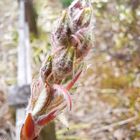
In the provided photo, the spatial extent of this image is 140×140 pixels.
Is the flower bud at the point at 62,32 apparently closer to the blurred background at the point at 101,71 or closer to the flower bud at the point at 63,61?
the flower bud at the point at 63,61

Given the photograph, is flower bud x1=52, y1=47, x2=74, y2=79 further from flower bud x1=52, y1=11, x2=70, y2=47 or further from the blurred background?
the blurred background

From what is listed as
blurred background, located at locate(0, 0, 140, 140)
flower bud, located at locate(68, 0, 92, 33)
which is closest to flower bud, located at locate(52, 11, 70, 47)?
flower bud, located at locate(68, 0, 92, 33)

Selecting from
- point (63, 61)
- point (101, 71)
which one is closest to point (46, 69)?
point (63, 61)

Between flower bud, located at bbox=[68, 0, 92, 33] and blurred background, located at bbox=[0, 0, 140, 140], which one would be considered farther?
blurred background, located at bbox=[0, 0, 140, 140]

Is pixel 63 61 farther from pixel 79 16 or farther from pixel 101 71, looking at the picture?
pixel 101 71

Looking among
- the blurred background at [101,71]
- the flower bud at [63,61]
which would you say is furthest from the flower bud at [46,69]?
the blurred background at [101,71]

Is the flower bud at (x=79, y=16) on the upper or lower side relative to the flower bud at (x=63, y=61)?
upper

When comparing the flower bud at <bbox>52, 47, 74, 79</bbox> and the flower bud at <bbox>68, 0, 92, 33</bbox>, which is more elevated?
the flower bud at <bbox>68, 0, 92, 33</bbox>

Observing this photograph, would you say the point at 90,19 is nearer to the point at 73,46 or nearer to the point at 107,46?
the point at 73,46

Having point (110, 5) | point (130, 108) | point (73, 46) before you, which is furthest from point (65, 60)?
point (110, 5)
